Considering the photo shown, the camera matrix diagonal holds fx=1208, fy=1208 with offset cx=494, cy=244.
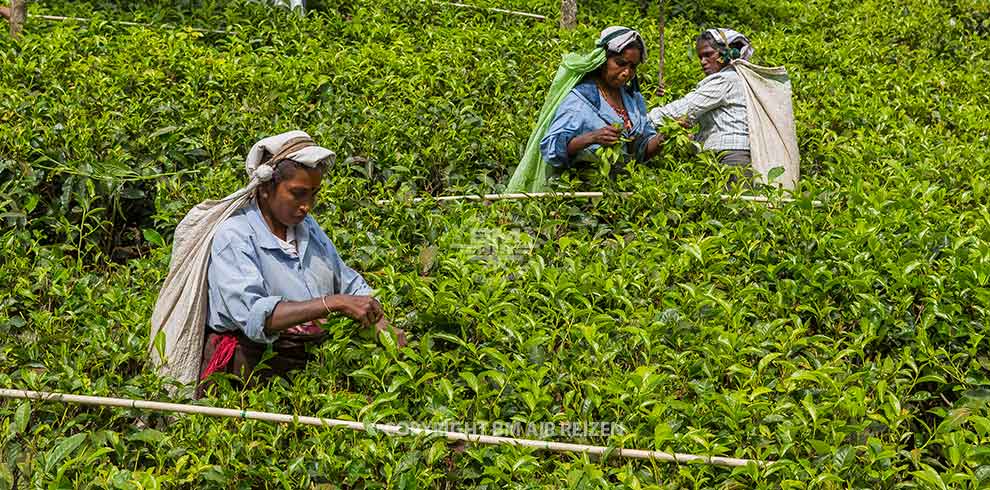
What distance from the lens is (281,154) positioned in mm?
3771

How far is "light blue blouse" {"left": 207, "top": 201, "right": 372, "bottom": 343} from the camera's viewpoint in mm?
3615

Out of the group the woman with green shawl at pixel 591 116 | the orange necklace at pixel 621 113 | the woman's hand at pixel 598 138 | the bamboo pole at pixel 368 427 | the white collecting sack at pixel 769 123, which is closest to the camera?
the bamboo pole at pixel 368 427

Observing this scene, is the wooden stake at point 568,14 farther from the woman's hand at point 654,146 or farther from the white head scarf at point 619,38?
the white head scarf at point 619,38

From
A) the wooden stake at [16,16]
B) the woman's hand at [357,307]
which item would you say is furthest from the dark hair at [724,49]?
the wooden stake at [16,16]

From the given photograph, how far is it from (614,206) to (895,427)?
2065mm

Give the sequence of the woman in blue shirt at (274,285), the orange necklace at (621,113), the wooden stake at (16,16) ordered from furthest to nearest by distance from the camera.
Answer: the wooden stake at (16,16), the orange necklace at (621,113), the woman in blue shirt at (274,285)

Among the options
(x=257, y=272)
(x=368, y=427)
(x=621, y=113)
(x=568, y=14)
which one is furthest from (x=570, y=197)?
(x=568, y=14)

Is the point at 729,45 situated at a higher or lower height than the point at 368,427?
higher

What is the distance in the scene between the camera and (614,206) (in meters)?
5.22

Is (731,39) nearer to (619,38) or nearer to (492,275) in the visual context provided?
(619,38)

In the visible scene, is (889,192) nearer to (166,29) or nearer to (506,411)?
(506,411)

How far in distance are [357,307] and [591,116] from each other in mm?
2143

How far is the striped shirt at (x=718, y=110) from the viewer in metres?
5.82

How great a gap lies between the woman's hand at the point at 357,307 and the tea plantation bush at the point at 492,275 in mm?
120
